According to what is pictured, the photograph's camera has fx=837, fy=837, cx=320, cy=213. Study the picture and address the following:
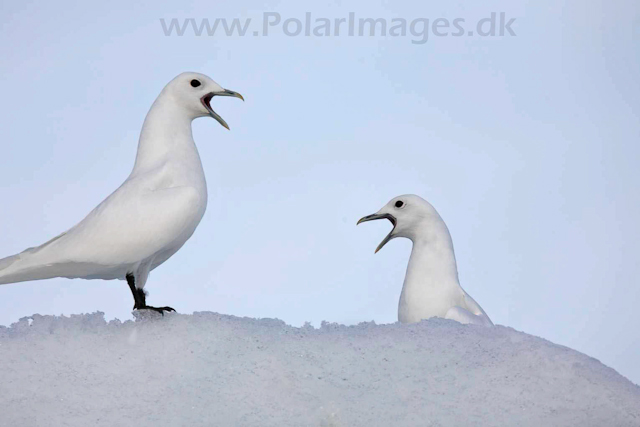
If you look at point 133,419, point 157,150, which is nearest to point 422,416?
point 133,419

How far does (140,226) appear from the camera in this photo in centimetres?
514

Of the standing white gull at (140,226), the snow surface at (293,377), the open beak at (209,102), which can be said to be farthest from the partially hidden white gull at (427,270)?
the standing white gull at (140,226)

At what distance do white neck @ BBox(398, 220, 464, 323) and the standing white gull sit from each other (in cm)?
178

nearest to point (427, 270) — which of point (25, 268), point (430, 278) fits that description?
point (430, 278)

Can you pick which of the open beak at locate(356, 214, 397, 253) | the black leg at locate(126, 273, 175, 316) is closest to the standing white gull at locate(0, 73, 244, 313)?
the black leg at locate(126, 273, 175, 316)

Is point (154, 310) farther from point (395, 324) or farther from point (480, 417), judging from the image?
point (480, 417)

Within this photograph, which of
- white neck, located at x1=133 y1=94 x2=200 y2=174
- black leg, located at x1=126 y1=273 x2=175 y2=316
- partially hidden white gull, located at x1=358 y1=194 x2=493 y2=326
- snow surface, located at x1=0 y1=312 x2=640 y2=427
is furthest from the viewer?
partially hidden white gull, located at x1=358 y1=194 x2=493 y2=326

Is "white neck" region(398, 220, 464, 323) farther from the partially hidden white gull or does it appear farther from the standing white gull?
the standing white gull

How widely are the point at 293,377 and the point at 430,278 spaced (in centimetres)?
201

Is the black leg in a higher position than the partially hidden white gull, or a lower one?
lower

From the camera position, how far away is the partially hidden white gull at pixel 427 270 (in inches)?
240

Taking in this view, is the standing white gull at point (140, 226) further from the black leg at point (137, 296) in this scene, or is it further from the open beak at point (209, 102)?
the open beak at point (209, 102)

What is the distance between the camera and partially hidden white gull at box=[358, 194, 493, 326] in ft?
20.0

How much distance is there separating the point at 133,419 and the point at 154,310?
98 cm
